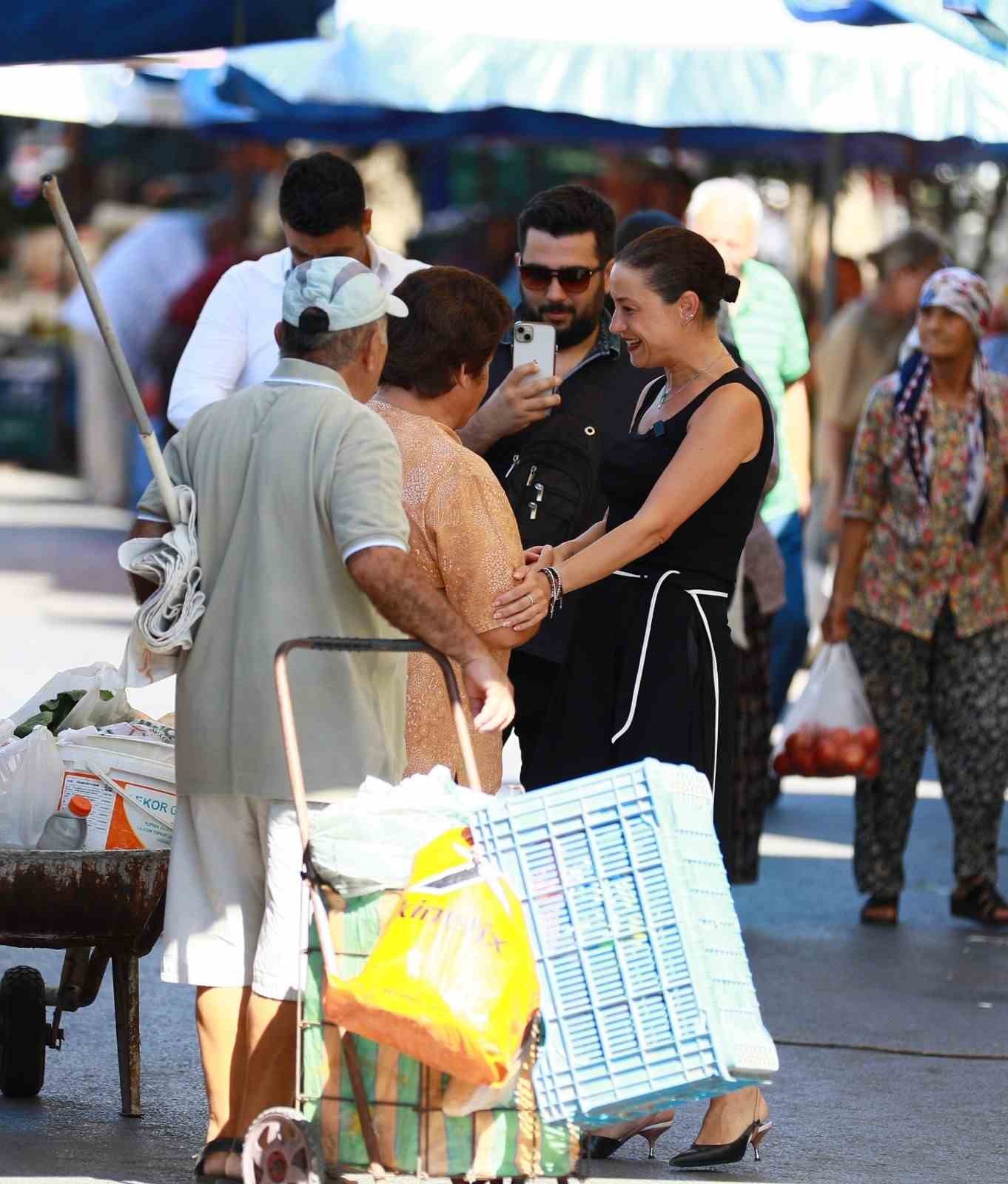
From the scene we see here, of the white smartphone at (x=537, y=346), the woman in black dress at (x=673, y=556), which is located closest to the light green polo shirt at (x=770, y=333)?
the white smartphone at (x=537, y=346)

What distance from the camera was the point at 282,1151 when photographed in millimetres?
4539

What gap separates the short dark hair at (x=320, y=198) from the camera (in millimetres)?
6645

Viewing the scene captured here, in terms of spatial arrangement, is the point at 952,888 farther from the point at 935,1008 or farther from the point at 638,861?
the point at 638,861

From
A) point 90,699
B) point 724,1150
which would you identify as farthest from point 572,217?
point 724,1150

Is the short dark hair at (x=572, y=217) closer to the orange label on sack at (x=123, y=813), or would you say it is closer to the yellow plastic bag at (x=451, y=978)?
the orange label on sack at (x=123, y=813)

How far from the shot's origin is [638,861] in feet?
14.2

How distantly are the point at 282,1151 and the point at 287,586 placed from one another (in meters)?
1.06

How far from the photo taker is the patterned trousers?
845 cm

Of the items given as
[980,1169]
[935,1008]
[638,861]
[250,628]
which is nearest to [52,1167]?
[250,628]

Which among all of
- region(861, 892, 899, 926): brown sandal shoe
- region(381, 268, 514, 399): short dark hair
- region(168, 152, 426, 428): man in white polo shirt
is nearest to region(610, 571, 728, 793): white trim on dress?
region(381, 268, 514, 399): short dark hair

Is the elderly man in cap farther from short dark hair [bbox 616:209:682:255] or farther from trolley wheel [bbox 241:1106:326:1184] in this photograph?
short dark hair [bbox 616:209:682:255]

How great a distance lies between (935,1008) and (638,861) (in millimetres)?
3114

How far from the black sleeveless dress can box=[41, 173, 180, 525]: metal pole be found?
122 cm

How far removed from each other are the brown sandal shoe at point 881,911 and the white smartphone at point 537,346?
119 inches
